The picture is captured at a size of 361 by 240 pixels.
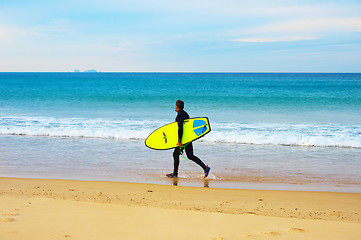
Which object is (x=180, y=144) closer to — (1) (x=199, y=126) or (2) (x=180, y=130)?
(2) (x=180, y=130)

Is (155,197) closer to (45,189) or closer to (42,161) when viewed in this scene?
(45,189)

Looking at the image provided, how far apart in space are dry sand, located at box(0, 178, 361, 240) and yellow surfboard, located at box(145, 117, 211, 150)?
1259 mm

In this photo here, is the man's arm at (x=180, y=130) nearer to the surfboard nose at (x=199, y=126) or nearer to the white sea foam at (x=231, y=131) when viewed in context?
the surfboard nose at (x=199, y=126)

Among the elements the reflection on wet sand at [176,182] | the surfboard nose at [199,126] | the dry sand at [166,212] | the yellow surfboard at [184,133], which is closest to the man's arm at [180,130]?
the yellow surfboard at [184,133]

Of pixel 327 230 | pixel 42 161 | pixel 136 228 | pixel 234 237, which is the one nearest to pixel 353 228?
pixel 327 230

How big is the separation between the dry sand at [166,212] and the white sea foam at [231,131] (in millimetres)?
5390

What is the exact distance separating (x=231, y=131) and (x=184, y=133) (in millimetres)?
5835

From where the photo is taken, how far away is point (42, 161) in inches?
326

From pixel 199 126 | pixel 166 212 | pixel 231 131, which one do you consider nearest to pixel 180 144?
pixel 199 126

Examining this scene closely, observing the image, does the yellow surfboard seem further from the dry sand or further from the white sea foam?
the white sea foam

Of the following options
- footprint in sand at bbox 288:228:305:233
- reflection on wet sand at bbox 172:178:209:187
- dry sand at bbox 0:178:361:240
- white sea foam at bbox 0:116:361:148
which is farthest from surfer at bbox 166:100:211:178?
white sea foam at bbox 0:116:361:148

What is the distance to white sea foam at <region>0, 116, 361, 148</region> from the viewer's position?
36.8 feet

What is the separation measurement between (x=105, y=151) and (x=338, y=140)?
6.81 meters

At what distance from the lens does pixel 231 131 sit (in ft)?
41.7
